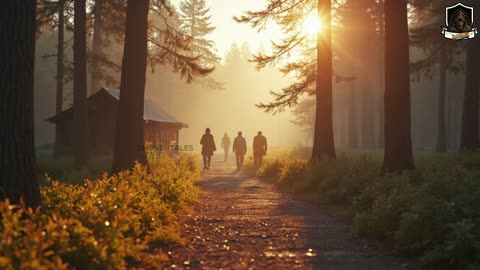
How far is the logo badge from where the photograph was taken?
1684 cm

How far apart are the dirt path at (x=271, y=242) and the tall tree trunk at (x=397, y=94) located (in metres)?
2.32

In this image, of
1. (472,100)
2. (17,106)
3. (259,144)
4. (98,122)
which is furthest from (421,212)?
(98,122)

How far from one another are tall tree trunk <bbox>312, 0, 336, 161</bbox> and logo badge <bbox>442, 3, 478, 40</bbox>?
5417mm

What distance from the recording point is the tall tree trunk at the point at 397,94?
996 cm

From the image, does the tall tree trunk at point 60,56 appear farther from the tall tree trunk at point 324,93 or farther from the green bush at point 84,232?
the green bush at point 84,232

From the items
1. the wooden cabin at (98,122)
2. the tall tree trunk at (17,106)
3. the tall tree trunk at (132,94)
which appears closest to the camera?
the tall tree trunk at (17,106)

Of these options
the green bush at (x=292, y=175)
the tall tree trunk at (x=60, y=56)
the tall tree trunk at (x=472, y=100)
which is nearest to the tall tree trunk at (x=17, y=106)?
the green bush at (x=292, y=175)

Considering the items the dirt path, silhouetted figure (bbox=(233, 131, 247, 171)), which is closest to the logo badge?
silhouetted figure (bbox=(233, 131, 247, 171))

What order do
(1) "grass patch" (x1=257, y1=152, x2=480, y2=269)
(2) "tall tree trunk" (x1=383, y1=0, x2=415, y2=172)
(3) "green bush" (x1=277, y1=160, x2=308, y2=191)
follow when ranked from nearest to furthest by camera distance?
(1) "grass patch" (x1=257, y1=152, x2=480, y2=269) < (2) "tall tree trunk" (x1=383, y1=0, x2=415, y2=172) < (3) "green bush" (x1=277, y1=160, x2=308, y2=191)

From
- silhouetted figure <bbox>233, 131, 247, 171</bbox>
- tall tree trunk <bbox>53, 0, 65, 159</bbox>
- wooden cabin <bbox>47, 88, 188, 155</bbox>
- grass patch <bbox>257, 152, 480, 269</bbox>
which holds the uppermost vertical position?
tall tree trunk <bbox>53, 0, 65, 159</bbox>

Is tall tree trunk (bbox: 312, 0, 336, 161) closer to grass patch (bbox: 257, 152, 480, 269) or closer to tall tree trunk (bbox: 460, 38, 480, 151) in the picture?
grass patch (bbox: 257, 152, 480, 269)

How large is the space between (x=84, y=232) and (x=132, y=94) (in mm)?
7434

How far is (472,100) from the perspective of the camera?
16297 mm

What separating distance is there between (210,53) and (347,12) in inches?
898
